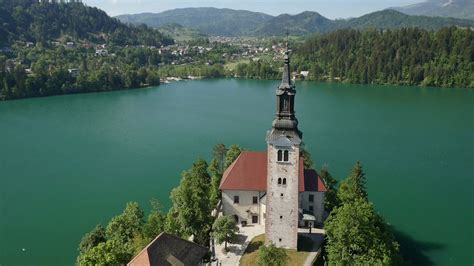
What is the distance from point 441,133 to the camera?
71.6 metres

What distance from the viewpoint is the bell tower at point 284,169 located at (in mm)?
27922

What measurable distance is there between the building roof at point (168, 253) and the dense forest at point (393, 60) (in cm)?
11594

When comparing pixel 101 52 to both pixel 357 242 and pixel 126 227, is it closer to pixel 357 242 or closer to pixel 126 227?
pixel 126 227

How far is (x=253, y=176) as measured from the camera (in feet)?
118

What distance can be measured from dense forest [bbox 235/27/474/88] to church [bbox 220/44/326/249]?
342 ft

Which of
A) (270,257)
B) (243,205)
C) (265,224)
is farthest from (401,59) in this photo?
(270,257)

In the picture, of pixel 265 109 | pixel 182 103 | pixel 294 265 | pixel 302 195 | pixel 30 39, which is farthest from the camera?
pixel 30 39

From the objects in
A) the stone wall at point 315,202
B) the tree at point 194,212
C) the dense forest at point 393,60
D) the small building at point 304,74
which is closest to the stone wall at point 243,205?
the tree at point 194,212

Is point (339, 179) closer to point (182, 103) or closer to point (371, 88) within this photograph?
point (182, 103)

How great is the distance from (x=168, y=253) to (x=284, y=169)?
9.22m

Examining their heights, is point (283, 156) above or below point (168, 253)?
above

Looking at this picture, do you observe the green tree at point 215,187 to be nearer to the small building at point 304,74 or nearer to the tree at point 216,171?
the tree at point 216,171

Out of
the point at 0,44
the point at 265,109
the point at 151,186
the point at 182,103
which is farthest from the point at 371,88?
the point at 0,44

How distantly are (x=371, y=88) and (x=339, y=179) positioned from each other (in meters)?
84.5
